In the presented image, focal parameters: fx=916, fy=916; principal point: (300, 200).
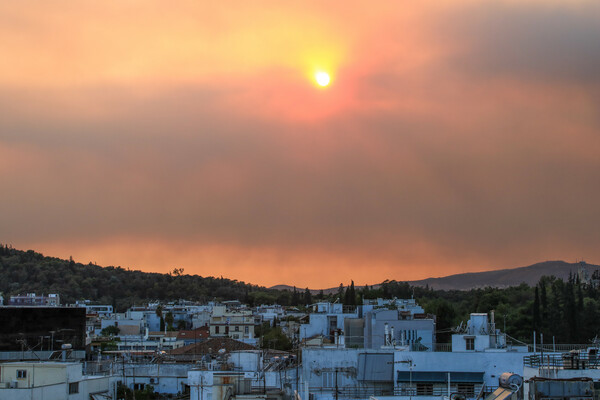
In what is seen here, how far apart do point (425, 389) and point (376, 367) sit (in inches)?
96.6

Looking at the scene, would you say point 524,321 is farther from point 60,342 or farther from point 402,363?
point 402,363

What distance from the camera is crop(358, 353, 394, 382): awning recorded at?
36250 millimetres

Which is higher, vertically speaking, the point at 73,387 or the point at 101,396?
the point at 73,387

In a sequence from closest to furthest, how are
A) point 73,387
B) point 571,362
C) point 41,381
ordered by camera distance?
point 571,362
point 41,381
point 73,387

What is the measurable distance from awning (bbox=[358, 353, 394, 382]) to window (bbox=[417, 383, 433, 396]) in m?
1.34

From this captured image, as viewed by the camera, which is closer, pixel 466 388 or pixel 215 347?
pixel 466 388

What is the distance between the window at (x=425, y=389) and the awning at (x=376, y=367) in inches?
52.9

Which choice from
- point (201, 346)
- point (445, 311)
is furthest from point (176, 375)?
point (445, 311)

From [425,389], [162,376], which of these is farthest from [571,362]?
[162,376]

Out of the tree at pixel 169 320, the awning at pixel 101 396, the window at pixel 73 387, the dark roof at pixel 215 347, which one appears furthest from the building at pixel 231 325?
the window at pixel 73 387

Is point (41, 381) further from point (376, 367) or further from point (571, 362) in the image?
point (571, 362)

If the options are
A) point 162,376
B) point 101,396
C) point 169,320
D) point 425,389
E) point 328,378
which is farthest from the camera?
point 169,320

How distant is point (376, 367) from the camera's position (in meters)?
36.6

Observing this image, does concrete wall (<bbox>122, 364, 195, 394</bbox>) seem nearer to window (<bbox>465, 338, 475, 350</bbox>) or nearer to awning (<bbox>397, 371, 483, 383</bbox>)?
window (<bbox>465, 338, 475, 350</bbox>)
